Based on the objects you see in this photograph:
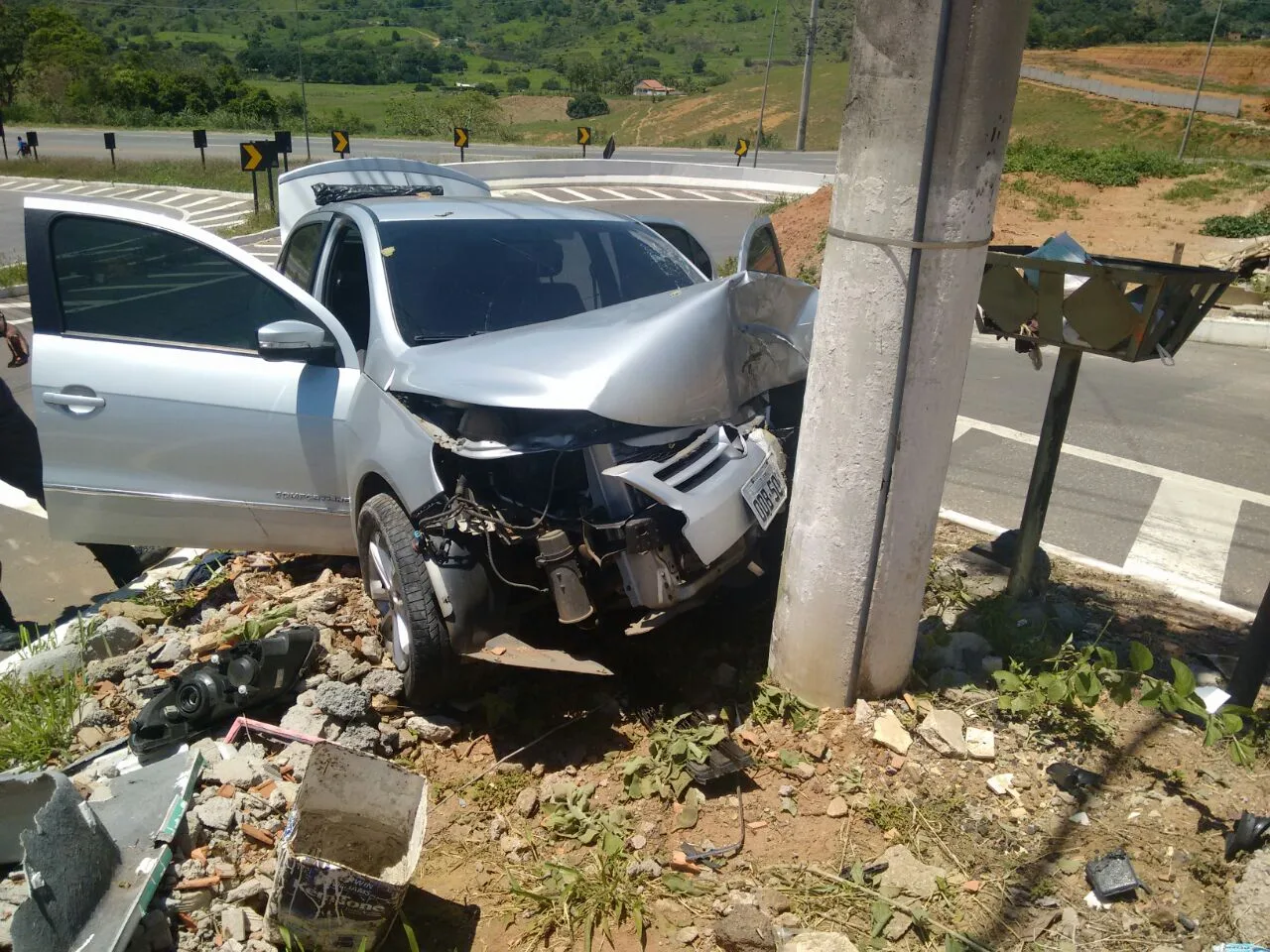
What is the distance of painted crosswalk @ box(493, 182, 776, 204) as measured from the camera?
90.0ft

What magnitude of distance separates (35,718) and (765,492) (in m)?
2.96

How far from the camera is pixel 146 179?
29.9 meters

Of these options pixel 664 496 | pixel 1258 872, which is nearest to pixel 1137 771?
pixel 1258 872

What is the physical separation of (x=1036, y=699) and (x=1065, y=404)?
130cm

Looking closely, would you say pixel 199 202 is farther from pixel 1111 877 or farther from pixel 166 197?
pixel 1111 877

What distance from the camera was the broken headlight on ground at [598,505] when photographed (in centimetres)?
333

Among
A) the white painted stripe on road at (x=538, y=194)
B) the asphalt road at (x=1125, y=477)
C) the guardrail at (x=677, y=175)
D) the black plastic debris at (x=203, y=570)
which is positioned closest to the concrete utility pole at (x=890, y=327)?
the asphalt road at (x=1125, y=477)

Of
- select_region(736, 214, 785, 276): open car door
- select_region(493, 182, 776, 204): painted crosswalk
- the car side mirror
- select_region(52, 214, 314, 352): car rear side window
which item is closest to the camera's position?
the car side mirror

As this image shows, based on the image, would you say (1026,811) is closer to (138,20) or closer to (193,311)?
(193,311)

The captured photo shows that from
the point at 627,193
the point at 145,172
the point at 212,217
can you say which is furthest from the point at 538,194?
the point at 145,172

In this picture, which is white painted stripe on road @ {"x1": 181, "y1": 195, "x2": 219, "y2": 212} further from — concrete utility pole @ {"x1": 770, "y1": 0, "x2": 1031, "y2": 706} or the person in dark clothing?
concrete utility pole @ {"x1": 770, "y1": 0, "x2": 1031, "y2": 706}

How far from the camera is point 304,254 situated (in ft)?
17.9

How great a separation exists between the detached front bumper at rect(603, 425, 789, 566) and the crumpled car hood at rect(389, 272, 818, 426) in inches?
5.0

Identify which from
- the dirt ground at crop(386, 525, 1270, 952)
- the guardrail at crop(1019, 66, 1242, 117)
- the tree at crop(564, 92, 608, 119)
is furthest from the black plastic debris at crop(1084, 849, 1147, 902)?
the tree at crop(564, 92, 608, 119)
